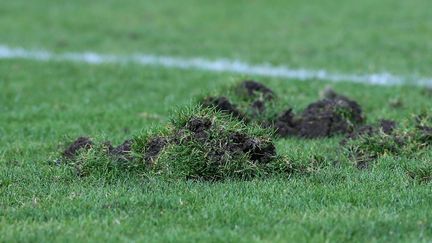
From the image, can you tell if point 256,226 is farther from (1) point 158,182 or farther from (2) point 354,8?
(2) point 354,8

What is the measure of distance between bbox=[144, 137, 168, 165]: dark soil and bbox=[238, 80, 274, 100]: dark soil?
7.06 feet

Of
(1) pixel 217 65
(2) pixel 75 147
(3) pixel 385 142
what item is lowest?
(1) pixel 217 65

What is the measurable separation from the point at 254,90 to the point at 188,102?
0.68 meters

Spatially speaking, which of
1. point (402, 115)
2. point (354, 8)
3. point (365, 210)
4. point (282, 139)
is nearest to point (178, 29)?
point (354, 8)

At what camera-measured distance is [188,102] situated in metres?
8.53

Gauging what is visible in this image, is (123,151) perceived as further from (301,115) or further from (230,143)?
(301,115)

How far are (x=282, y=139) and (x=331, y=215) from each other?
2507 mm

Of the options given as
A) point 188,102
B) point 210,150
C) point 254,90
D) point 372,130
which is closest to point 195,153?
point 210,150

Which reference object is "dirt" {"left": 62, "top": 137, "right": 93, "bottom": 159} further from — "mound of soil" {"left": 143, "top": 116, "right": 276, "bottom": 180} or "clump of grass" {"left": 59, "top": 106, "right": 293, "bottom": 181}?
"mound of soil" {"left": 143, "top": 116, "right": 276, "bottom": 180}

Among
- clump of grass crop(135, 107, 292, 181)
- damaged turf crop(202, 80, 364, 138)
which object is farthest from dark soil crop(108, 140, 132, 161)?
damaged turf crop(202, 80, 364, 138)

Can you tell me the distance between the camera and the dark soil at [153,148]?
638cm

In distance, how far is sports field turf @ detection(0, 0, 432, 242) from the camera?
17.1ft

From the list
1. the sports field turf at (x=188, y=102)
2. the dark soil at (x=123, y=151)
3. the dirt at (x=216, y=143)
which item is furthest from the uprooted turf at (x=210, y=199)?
the dirt at (x=216, y=143)

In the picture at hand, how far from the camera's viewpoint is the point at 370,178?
6223 mm
